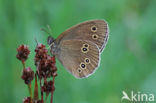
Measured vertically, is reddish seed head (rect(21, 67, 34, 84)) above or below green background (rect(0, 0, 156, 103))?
below

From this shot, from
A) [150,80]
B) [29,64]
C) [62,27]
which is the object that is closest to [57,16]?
[62,27]

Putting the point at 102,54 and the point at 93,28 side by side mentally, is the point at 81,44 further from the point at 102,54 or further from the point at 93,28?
the point at 102,54

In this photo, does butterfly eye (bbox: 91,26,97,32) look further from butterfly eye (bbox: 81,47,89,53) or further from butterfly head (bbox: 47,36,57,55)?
butterfly head (bbox: 47,36,57,55)

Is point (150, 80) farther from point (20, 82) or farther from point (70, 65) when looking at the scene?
point (70, 65)

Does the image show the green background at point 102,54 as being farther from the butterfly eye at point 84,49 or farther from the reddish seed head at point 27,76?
the reddish seed head at point 27,76

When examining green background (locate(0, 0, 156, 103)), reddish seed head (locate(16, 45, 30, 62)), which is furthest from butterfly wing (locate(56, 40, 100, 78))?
green background (locate(0, 0, 156, 103))

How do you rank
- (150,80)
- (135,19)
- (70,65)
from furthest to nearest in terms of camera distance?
(135,19)
(150,80)
(70,65)

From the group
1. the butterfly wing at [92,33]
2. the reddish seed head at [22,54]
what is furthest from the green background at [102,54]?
the reddish seed head at [22,54]
